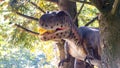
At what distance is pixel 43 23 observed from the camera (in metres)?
1.71

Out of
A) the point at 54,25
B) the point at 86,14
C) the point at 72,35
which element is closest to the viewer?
the point at 54,25

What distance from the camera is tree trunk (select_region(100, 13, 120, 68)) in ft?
5.87

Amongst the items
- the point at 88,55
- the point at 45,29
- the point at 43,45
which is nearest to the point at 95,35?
the point at 88,55

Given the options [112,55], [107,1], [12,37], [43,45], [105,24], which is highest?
[107,1]

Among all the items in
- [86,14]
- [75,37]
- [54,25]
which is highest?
[54,25]

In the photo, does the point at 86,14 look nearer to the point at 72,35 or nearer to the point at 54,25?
the point at 72,35

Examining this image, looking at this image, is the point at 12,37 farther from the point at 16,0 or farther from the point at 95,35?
the point at 95,35

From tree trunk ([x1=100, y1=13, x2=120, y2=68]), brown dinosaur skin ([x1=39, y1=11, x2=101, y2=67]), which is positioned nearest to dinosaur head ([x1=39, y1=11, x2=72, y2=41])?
brown dinosaur skin ([x1=39, y1=11, x2=101, y2=67])

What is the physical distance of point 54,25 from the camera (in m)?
1.75

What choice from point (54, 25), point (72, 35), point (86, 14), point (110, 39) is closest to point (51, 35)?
point (54, 25)

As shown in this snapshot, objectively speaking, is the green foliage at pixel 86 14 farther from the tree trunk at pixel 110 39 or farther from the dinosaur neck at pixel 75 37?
the tree trunk at pixel 110 39

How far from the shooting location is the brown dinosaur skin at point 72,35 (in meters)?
1.74

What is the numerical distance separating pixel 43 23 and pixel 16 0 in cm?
77

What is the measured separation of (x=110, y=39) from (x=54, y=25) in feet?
1.08
